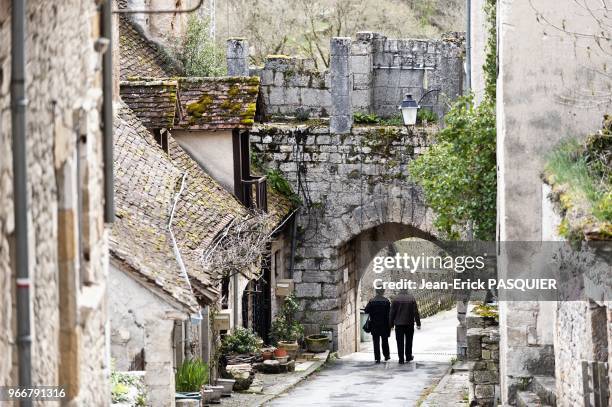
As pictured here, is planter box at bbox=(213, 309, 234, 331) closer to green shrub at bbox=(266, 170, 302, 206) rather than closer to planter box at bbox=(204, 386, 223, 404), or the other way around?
planter box at bbox=(204, 386, 223, 404)

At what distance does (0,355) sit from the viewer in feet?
21.1

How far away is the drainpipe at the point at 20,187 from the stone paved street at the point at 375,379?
12659 mm

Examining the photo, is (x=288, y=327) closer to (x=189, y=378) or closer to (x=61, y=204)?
(x=189, y=378)

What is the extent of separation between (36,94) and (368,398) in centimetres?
1355

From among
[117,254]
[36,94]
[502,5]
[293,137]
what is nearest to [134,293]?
[117,254]

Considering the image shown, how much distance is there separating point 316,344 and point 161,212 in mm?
10375

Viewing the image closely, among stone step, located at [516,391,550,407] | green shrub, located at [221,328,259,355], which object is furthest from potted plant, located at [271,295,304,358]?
stone step, located at [516,391,550,407]

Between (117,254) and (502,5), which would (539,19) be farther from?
(117,254)

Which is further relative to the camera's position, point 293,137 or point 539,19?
point 293,137

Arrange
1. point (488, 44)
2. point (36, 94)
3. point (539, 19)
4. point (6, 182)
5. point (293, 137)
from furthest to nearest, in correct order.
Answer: point (293, 137)
point (488, 44)
point (539, 19)
point (36, 94)
point (6, 182)

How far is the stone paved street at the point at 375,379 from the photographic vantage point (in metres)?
19.6

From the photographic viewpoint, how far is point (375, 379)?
22.7 m

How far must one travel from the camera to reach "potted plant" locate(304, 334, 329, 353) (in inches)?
1013

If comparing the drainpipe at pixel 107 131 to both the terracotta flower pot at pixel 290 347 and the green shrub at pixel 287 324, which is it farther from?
the green shrub at pixel 287 324
